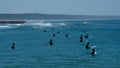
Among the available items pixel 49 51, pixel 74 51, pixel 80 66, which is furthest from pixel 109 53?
pixel 80 66

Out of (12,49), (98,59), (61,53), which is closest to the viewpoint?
(98,59)

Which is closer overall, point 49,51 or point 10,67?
point 10,67

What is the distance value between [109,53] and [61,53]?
7.35 m

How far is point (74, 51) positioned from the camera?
59.3 meters

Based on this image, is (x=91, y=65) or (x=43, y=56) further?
(x=43, y=56)

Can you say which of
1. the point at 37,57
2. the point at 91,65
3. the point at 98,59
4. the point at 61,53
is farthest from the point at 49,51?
the point at 91,65

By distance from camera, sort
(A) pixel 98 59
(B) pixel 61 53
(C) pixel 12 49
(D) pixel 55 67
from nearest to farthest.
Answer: (D) pixel 55 67
(A) pixel 98 59
(B) pixel 61 53
(C) pixel 12 49

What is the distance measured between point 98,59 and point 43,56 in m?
8.11

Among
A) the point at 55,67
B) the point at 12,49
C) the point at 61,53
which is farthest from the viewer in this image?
the point at 12,49

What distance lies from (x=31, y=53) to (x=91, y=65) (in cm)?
1429

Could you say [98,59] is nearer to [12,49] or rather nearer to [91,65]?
[91,65]

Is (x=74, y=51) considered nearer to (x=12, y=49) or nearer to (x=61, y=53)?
(x=61, y=53)

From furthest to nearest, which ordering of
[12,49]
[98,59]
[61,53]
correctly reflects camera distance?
[12,49]
[61,53]
[98,59]

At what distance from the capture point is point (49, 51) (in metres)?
59.8
